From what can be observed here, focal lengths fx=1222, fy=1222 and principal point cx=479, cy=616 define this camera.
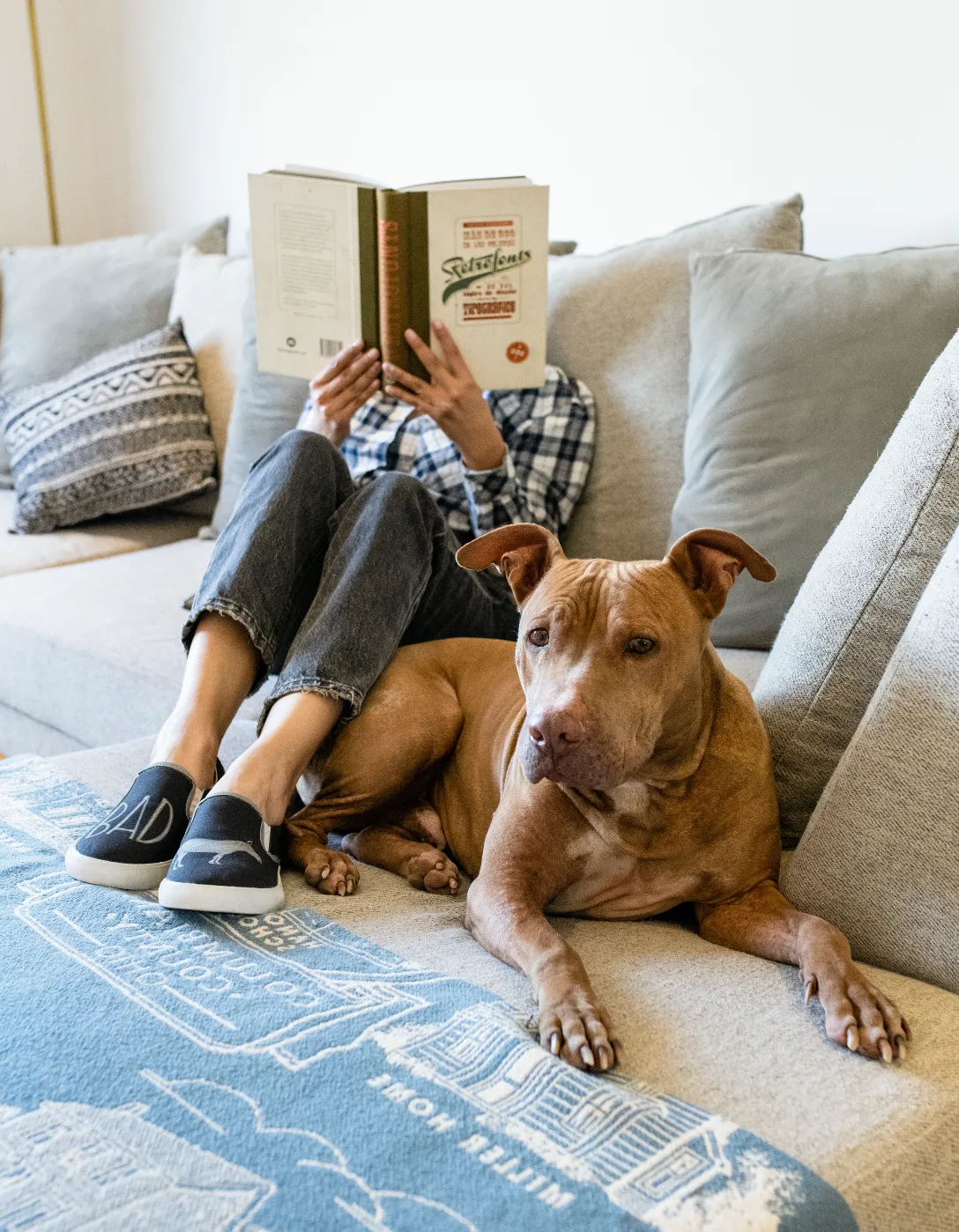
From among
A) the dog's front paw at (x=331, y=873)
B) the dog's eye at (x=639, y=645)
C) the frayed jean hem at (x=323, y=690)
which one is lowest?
the dog's front paw at (x=331, y=873)

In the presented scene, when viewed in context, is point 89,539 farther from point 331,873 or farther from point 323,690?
point 331,873

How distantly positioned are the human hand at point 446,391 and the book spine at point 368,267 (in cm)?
7

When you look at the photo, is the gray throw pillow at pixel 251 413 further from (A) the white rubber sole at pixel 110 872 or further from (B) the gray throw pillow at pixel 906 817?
(B) the gray throw pillow at pixel 906 817

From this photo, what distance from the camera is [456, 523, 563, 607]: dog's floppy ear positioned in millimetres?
1435

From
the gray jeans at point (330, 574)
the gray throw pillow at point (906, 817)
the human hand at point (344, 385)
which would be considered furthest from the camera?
the human hand at point (344, 385)

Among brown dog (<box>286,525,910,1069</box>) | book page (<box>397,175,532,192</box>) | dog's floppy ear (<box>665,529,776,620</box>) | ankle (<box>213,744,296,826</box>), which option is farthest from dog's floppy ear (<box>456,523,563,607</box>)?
book page (<box>397,175,532,192</box>)

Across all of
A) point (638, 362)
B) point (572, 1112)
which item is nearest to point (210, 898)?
point (572, 1112)

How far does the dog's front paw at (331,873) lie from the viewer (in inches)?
59.3

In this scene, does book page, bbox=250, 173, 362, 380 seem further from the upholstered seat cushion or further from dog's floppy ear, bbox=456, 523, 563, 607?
dog's floppy ear, bbox=456, 523, 563, 607

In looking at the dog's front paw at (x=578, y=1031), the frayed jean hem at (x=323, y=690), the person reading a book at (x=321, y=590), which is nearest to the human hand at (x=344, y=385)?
the person reading a book at (x=321, y=590)

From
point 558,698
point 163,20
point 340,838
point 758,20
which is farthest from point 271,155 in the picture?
point 558,698

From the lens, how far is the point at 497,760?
1632 mm

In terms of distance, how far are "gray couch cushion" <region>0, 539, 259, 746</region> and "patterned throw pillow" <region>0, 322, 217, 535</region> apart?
339 mm

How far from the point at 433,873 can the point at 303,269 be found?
108cm
